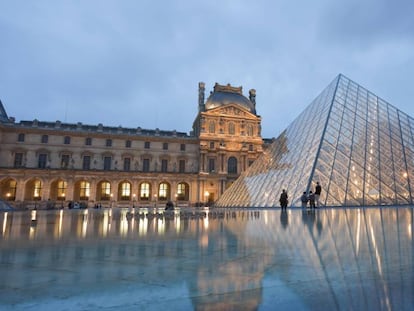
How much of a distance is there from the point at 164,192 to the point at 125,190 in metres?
5.66

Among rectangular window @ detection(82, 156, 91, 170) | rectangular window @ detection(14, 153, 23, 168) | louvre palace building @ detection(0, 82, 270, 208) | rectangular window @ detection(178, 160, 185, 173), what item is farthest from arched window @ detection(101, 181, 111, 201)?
rectangular window @ detection(14, 153, 23, 168)

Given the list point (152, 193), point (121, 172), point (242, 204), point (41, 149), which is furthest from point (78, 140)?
point (242, 204)

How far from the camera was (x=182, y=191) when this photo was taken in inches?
1751

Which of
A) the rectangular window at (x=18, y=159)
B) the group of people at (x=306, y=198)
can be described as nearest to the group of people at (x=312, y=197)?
the group of people at (x=306, y=198)

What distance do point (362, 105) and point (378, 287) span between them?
22.1m

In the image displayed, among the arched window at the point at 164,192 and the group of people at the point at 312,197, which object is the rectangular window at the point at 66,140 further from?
the group of people at the point at 312,197

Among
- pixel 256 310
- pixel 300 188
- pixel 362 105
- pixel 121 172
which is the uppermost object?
pixel 362 105

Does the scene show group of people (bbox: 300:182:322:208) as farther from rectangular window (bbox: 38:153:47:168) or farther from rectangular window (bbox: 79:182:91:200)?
rectangular window (bbox: 38:153:47:168)

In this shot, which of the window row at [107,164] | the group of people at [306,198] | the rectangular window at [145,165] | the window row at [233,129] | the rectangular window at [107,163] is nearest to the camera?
the group of people at [306,198]

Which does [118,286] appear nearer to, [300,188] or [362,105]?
[300,188]

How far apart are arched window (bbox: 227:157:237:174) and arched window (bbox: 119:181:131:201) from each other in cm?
1530

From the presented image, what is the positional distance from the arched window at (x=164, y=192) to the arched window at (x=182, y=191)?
5.36 feet

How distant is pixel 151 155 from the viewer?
1767 inches

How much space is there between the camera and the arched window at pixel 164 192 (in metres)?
43.5
